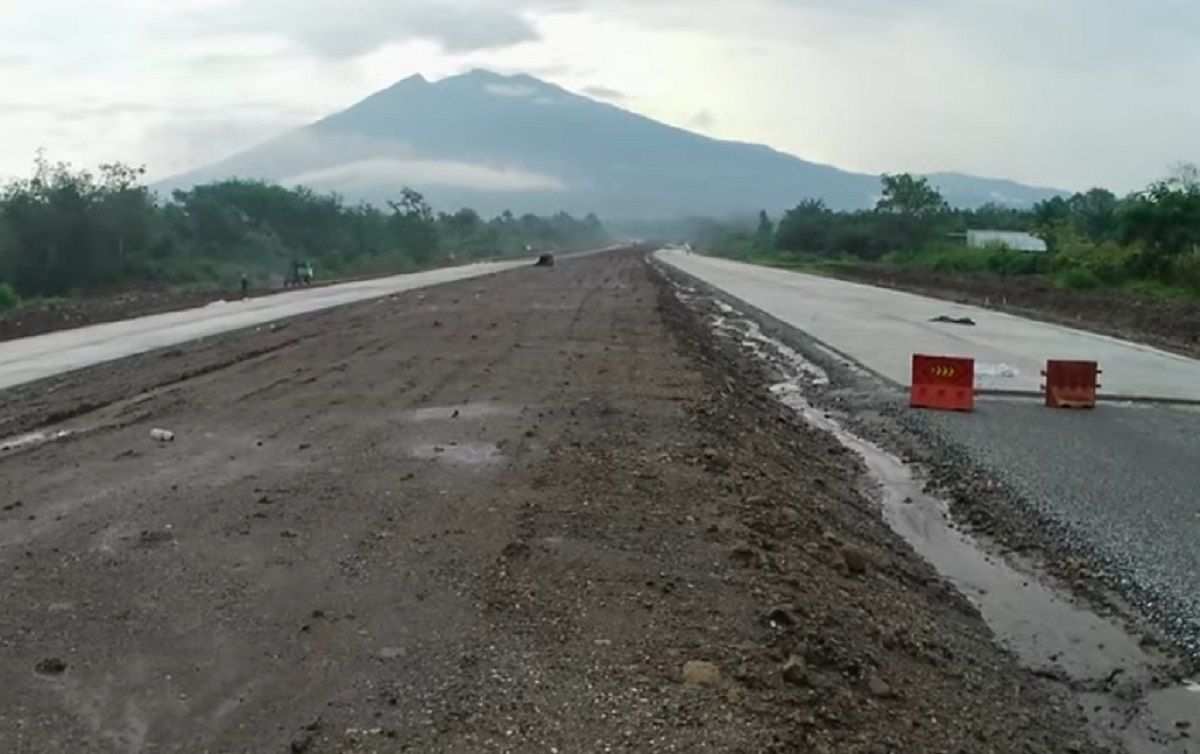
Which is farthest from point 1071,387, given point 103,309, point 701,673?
point 103,309

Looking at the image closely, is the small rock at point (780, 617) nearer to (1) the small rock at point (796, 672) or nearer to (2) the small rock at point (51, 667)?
(1) the small rock at point (796, 672)

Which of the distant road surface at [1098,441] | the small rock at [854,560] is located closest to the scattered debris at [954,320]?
the distant road surface at [1098,441]

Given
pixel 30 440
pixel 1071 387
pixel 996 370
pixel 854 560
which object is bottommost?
pixel 996 370

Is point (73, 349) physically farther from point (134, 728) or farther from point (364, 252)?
point (364, 252)

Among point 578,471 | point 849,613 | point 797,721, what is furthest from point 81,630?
point 578,471

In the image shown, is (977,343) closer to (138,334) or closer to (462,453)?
(138,334)

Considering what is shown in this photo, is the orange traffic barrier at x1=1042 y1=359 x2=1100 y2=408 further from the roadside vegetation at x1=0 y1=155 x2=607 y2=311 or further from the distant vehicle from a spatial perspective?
the distant vehicle

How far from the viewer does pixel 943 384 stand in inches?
738

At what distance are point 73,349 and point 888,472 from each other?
1814cm

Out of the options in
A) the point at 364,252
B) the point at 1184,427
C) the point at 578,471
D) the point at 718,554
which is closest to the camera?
the point at 718,554

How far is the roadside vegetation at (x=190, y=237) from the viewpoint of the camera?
5891 centimetres

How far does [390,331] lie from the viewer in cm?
2802

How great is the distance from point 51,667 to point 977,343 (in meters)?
25.1

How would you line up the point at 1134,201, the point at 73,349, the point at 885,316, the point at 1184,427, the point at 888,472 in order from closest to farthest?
the point at 888,472 < the point at 1184,427 < the point at 73,349 < the point at 885,316 < the point at 1134,201
